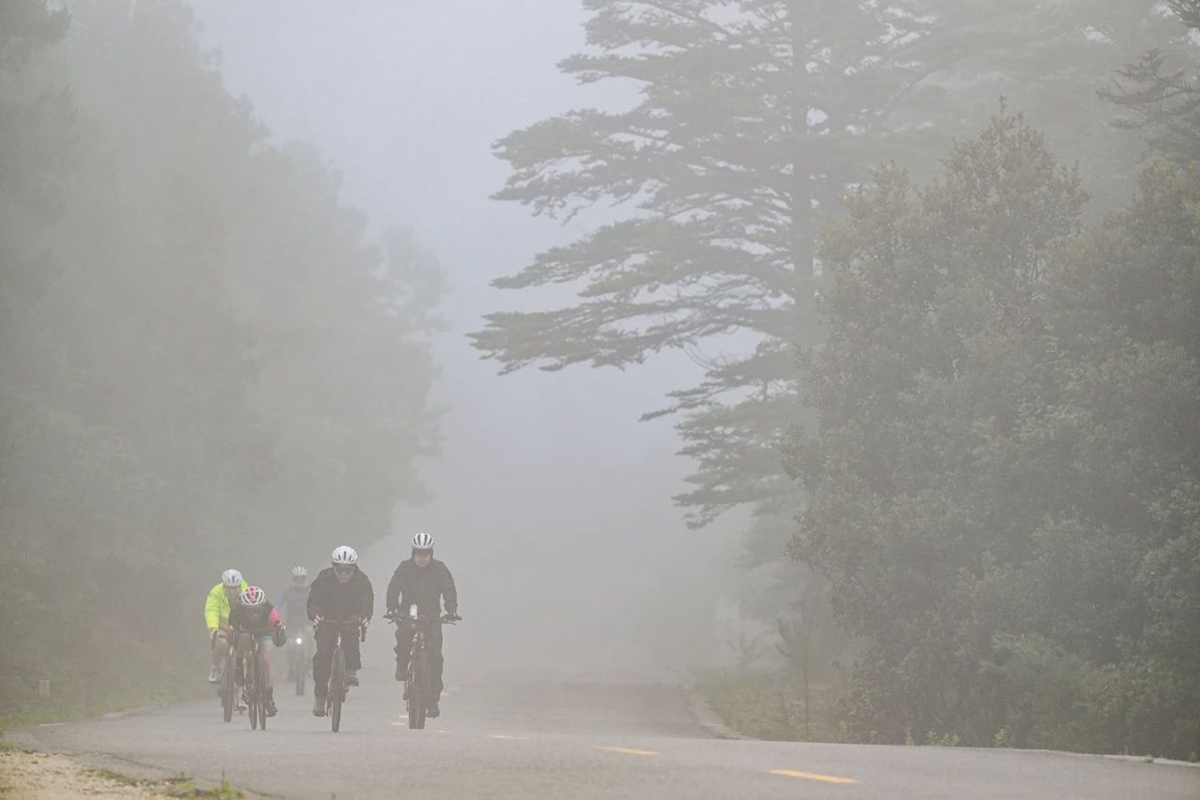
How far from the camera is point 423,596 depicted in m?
19.7

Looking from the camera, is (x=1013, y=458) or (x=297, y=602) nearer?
(x=1013, y=458)

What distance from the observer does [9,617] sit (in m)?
28.1

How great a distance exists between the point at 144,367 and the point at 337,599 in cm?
2058

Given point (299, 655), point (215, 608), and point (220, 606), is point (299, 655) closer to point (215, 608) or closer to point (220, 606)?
point (220, 606)

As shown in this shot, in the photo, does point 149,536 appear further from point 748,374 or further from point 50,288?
point 748,374

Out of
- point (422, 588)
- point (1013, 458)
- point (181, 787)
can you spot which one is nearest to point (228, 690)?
point (422, 588)

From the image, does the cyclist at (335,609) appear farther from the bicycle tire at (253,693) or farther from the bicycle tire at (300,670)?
the bicycle tire at (300,670)

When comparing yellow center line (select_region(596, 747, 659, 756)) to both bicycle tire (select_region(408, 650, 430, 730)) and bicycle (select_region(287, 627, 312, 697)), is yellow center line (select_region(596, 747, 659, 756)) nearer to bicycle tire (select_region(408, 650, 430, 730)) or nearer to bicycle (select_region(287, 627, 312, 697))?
bicycle tire (select_region(408, 650, 430, 730))

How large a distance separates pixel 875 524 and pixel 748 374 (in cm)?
1499

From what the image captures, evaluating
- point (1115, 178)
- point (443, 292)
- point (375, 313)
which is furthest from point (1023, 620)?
point (443, 292)

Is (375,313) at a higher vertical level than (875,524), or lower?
higher

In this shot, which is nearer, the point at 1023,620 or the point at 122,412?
the point at 1023,620

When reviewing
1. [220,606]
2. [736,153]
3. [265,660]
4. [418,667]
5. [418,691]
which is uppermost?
[736,153]

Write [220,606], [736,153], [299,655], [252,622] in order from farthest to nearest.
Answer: [736,153] < [299,655] < [220,606] < [252,622]
